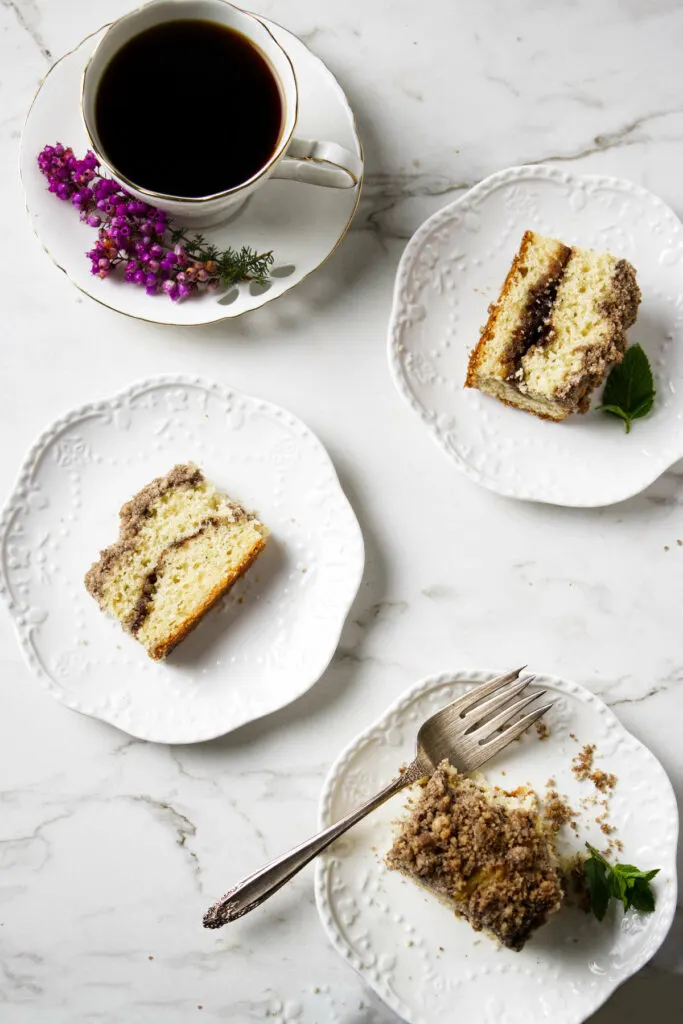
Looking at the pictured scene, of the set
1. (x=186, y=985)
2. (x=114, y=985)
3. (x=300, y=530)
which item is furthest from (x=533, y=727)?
(x=114, y=985)

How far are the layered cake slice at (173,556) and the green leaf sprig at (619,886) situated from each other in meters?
1.26

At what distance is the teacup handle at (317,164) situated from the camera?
2.22 m

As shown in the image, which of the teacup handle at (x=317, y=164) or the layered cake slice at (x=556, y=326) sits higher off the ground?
the teacup handle at (x=317, y=164)

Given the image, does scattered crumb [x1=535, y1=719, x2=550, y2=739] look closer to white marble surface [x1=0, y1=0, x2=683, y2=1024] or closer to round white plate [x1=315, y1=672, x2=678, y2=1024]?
round white plate [x1=315, y1=672, x2=678, y2=1024]

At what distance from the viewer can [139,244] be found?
2387 mm

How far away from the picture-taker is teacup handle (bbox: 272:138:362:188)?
7.30 ft

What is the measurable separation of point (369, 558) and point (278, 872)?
0.90 metres

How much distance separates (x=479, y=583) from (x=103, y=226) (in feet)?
4.82

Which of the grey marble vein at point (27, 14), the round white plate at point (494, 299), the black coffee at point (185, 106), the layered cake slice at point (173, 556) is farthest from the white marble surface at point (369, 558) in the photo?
the black coffee at point (185, 106)

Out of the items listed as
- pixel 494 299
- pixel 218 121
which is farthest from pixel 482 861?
pixel 218 121

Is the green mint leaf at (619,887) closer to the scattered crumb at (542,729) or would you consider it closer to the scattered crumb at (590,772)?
the scattered crumb at (590,772)

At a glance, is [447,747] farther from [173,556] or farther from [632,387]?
[632,387]

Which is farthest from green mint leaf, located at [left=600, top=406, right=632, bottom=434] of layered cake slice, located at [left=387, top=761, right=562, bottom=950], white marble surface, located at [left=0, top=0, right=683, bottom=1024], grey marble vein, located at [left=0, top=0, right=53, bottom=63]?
grey marble vein, located at [left=0, top=0, right=53, bottom=63]

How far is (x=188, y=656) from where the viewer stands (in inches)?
97.0
